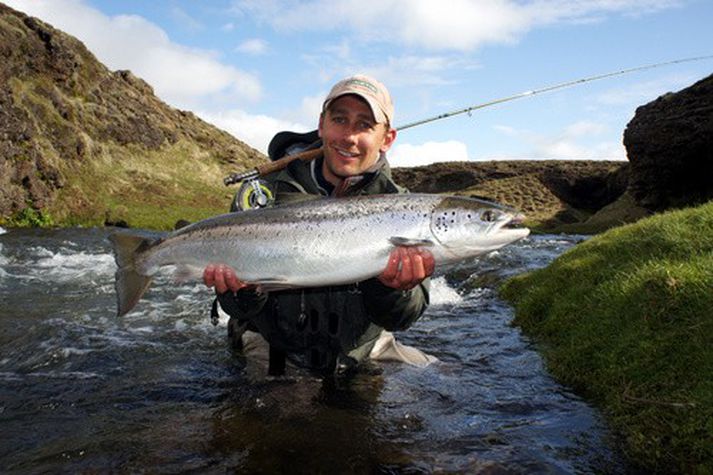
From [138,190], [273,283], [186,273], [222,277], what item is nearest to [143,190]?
[138,190]

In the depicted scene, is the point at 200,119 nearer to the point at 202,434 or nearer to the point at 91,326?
the point at 91,326

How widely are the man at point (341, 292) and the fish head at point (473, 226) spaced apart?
34.0 inches

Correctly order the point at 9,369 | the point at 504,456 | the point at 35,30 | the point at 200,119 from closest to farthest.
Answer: the point at 504,456 < the point at 9,369 < the point at 35,30 < the point at 200,119

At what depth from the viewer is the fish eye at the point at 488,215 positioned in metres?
4.61

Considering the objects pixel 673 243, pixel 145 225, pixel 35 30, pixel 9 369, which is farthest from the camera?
pixel 35 30

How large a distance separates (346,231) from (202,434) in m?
2.44

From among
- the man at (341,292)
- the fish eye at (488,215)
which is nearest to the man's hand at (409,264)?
the man at (341,292)

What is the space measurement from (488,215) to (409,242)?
0.75 meters

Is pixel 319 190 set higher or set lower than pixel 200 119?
lower

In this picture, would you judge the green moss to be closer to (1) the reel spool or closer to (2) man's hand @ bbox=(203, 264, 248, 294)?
(1) the reel spool

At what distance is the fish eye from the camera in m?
4.61

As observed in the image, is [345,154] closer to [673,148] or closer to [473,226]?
[473,226]

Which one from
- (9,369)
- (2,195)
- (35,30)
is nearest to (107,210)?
(2,195)

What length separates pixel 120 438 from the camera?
4977mm
